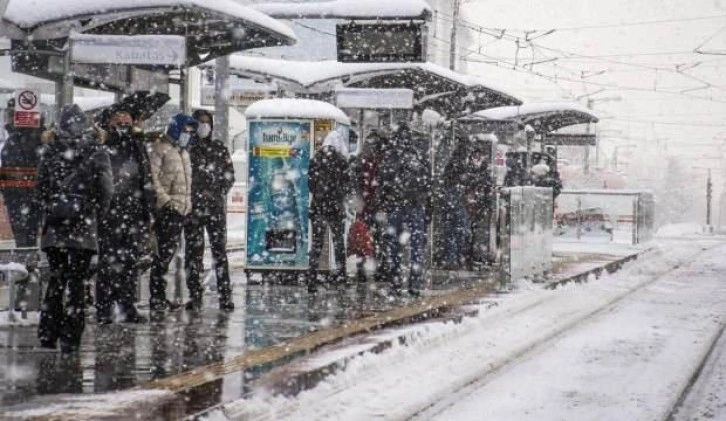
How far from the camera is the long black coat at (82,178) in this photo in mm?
7352

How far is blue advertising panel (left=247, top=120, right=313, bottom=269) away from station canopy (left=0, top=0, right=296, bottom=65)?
2.03 m

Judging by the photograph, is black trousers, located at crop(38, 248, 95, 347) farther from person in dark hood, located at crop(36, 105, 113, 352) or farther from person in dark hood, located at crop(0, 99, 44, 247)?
person in dark hood, located at crop(0, 99, 44, 247)

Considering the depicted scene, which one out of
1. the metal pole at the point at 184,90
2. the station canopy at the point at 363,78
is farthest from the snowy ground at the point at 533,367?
the station canopy at the point at 363,78

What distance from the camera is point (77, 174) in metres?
7.44

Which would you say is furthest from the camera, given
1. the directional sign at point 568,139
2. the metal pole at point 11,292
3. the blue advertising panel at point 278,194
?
the directional sign at point 568,139

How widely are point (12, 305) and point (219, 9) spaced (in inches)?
120

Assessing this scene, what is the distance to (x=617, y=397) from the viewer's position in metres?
7.31

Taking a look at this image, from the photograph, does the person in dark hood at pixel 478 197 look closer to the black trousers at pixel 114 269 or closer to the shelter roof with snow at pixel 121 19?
the shelter roof with snow at pixel 121 19

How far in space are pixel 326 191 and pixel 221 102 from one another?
158 centimetres

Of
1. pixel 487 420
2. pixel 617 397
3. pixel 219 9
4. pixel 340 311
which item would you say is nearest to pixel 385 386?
pixel 487 420

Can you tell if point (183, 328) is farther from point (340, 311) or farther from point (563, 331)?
point (563, 331)

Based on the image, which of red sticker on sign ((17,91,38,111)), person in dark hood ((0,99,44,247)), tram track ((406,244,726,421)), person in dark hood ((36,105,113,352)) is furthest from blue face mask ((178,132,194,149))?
red sticker on sign ((17,91,38,111))

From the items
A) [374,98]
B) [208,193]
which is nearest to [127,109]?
[208,193]

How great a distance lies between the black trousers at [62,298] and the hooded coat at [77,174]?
0.12 meters
